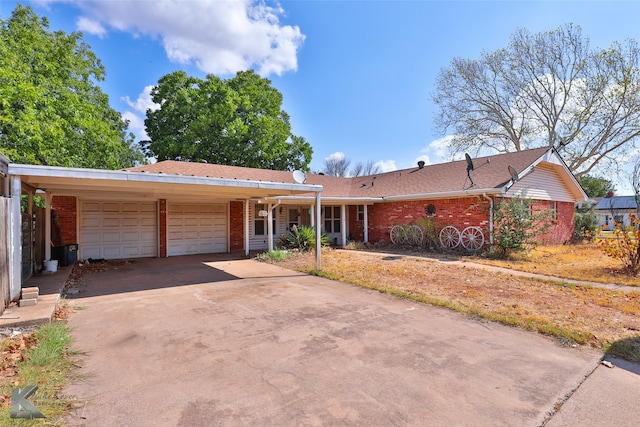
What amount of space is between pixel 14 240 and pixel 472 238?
502 inches

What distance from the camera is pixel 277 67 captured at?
52.6 feet

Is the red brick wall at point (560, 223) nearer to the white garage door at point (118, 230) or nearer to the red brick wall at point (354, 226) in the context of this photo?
the red brick wall at point (354, 226)

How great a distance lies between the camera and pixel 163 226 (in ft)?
41.2

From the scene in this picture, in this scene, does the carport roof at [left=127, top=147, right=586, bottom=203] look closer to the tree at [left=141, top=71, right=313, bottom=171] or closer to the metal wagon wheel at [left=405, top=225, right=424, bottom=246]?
the metal wagon wheel at [left=405, top=225, right=424, bottom=246]

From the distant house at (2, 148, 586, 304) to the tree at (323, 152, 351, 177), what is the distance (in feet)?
78.3

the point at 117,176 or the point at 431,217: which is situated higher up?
the point at 117,176

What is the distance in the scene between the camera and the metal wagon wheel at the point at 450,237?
42.5ft

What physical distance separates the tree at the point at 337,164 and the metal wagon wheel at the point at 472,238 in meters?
29.5

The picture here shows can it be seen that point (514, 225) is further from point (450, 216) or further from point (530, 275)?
point (530, 275)

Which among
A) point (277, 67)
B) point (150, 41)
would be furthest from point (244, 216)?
point (150, 41)

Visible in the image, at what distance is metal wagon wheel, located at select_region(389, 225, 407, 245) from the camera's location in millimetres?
14531

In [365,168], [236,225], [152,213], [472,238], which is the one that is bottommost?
[472,238]

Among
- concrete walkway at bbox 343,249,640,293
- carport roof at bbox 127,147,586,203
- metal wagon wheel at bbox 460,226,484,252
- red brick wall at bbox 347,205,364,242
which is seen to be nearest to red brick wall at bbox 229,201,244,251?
carport roof at bbox 127,147,586,203

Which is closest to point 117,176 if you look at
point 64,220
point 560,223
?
point 64,220
